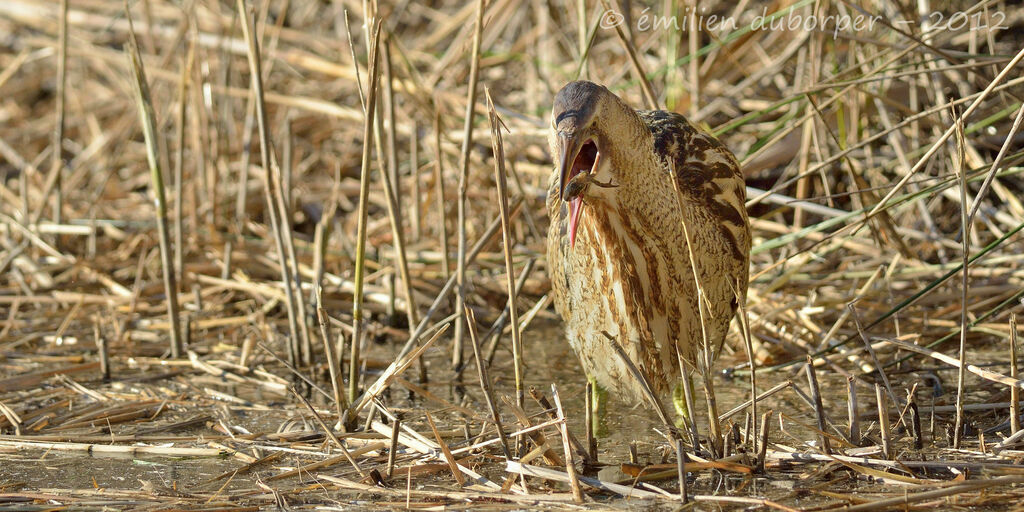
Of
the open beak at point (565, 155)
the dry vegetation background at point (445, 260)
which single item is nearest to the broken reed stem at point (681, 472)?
the dry vegetation background at point (445, 260)

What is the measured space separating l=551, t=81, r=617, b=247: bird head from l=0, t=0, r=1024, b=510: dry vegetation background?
0.14 metres

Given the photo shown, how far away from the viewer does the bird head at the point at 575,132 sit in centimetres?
209

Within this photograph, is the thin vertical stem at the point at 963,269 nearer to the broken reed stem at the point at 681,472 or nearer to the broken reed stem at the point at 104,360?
the broken reed stem at the point at 681,472

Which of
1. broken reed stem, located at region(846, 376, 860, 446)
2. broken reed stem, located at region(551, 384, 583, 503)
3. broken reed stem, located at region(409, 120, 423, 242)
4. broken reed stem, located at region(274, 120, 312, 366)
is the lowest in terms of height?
broken reed stem, located at region(551, 384, 583, 503)

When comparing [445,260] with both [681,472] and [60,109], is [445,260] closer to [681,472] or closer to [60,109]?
[681,472]

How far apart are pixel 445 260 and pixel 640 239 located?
105 cm

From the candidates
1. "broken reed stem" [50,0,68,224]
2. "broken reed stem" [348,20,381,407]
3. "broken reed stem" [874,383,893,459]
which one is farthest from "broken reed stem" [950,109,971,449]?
"broken reed stem" [50,0,68,224]

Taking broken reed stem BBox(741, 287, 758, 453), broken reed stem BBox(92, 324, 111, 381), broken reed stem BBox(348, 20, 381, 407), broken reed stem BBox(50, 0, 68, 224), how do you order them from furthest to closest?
broken reed stem BBox(50, 0, 68, 224)
broken reed stem BBox(92, 324, 111, 381)
broken reed stem BBox(348, 20, 381, 407)
broken reed stem BBox(741, 287, 758, 453)

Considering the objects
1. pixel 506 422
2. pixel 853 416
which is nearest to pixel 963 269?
pixel 853 416

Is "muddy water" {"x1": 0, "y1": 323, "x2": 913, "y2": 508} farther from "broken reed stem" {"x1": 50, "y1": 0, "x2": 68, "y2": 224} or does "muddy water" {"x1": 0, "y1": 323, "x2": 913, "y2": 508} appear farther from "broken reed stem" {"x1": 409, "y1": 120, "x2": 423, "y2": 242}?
"broken reed stem" {"x1": 50, "y1": 0, "x2": 68, "y2": 224}

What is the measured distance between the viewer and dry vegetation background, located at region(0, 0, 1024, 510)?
231cm

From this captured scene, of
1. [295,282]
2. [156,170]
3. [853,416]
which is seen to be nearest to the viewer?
[853,416]

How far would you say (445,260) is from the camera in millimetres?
3408

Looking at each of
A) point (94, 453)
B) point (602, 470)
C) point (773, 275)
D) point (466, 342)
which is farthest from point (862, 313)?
point (94, 453)
